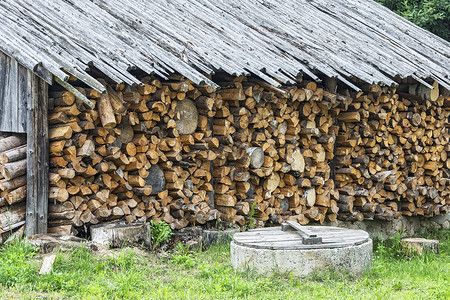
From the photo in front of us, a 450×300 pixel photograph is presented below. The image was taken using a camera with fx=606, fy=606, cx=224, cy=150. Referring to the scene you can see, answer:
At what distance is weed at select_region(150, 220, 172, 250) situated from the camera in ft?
21.2

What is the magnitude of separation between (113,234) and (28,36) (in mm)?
2104

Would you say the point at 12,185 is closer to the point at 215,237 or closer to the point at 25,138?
the point at 25,138

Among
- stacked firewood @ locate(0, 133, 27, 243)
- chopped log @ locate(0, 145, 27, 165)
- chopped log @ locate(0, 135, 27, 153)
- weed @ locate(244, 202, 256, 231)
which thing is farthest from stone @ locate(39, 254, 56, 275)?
weed @ locate(244, 202, 256, 231)

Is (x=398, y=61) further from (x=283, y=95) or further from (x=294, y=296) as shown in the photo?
(x=294, y=296)

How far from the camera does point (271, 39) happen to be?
8.45 metres

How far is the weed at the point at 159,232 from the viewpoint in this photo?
6461mm

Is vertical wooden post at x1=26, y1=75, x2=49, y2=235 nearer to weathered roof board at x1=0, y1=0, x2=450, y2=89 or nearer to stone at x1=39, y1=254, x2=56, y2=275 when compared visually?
weathered roof board at x1=0, y1=0, x2=450, y2=89

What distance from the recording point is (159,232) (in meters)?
6.56

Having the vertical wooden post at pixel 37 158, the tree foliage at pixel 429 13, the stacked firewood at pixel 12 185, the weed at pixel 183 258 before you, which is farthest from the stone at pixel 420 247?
the tree foliage at pixel 429 13

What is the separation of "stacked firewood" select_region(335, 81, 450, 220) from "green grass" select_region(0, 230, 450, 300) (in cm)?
292

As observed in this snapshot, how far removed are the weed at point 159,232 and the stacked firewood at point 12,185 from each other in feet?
4.50

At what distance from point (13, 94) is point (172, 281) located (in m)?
2.38

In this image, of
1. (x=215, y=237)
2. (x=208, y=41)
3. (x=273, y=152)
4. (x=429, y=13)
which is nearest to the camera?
(x=215, y=237)

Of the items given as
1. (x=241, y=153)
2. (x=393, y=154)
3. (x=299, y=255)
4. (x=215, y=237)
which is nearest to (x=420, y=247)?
(x=393, y=154)
